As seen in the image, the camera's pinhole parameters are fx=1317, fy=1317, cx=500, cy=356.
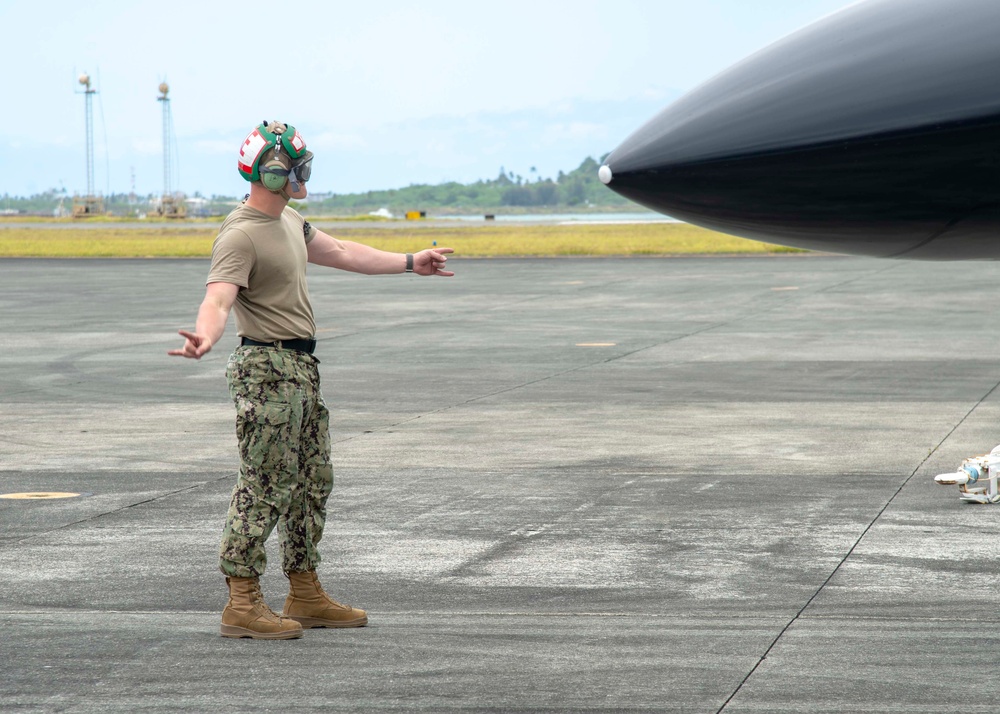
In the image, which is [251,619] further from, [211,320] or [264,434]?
[211,320]

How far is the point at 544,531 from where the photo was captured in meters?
7.27

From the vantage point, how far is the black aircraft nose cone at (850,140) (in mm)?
4613

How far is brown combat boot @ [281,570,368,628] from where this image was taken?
18.0 ft

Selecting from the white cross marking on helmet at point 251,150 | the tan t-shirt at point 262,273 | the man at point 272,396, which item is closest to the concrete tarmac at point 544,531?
the man at point 272,396

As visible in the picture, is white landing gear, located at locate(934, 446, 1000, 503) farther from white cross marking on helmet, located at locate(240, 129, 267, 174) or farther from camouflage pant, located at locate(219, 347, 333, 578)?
white cross marking on helmet, located at locate(240, 129, 267, 174)

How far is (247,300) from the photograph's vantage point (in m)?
5.41

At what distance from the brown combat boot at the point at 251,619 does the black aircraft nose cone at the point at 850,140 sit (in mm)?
2208

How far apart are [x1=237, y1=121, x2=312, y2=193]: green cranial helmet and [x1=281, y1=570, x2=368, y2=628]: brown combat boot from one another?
164 centimetres

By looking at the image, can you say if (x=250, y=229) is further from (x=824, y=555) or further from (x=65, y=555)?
(x=824, y=555)

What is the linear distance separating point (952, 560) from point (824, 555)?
612 mm

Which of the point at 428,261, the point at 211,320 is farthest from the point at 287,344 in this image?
the point at 428,261

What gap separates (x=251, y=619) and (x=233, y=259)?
57.1 inches

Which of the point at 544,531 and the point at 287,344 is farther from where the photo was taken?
the point at 544,531

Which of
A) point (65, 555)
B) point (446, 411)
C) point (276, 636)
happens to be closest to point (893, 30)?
point (276, 636)
